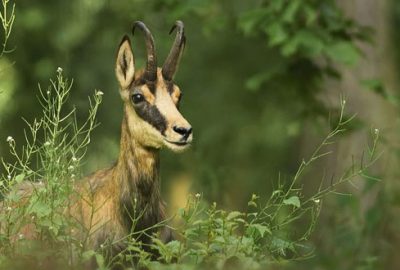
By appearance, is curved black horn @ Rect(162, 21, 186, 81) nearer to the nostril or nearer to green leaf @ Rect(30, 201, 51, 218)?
the nostril

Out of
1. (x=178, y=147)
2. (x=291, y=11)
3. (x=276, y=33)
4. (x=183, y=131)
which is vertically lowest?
(x=178, y=147)

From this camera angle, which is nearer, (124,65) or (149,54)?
(149,54)

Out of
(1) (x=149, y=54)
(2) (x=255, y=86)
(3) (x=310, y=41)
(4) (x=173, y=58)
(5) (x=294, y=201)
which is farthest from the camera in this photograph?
(2) (x=255, y=86)

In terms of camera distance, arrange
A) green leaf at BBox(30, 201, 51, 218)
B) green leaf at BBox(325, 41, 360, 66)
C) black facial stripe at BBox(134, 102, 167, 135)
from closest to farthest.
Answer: green leaf at BBox(30, 201, 51, 218)
black facial stripe at BBox(134, 102, 167, 135)
green leaf at BBox(325, 41, 360, 66)

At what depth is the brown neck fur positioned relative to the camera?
1046 centimetres

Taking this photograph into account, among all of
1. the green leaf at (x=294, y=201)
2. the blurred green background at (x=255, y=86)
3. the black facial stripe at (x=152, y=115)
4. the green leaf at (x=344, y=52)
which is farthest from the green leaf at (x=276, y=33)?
the green leaf at (x=294, y=201)

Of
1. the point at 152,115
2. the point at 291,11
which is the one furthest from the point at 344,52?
the point at 152,115

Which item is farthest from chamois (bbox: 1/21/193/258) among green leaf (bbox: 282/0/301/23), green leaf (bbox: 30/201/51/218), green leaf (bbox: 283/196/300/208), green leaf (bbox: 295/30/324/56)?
green leaf (bbox: 295/30/324/56)

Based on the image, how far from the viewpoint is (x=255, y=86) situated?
16.6m

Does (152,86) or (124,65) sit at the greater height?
(124,65)

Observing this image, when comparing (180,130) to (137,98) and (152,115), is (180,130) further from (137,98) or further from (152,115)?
(137,98)

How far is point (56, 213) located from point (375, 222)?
5.31m

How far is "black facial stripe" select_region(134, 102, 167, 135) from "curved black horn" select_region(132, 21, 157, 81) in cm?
30

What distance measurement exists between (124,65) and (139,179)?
118 centimetres
